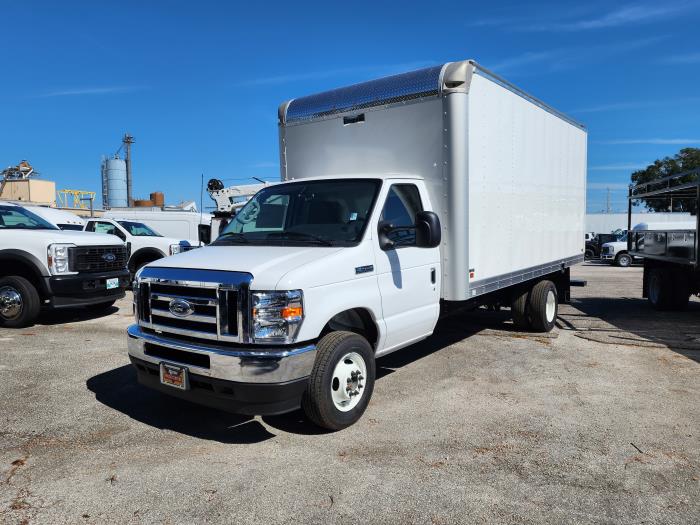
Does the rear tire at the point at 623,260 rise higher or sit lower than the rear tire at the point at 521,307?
lower

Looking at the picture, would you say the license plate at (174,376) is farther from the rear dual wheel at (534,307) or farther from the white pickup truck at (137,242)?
the white pickup truck at (137,242)

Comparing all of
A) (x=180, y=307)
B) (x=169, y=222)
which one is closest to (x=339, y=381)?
(x=180, y=307)

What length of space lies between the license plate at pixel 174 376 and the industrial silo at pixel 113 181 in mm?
58969

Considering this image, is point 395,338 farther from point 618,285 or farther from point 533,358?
point 618,285

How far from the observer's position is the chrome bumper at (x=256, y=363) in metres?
3.90

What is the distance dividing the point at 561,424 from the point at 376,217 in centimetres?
243

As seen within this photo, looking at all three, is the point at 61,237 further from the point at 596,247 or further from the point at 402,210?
the point at 596,247

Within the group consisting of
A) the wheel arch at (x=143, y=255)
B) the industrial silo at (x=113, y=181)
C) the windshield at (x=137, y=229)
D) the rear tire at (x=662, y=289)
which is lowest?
the rear tire at (x=662, y=289)

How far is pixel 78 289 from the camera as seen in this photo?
894 centimetres

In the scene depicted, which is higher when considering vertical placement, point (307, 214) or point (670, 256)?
point (307, 214)

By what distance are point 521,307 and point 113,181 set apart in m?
58.8

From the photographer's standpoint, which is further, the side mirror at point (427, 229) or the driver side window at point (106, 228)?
the driver side window at point (106, 228)

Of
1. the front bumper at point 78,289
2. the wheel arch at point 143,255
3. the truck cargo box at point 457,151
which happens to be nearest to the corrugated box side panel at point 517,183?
the truck cargo box at point 457,151

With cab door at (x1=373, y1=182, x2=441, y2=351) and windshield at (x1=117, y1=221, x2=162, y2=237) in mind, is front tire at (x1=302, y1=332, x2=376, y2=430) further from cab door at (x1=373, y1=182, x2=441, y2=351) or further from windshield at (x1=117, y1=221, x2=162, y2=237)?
windshield at (x1=117, y1=221, x2=162, y2=237)
